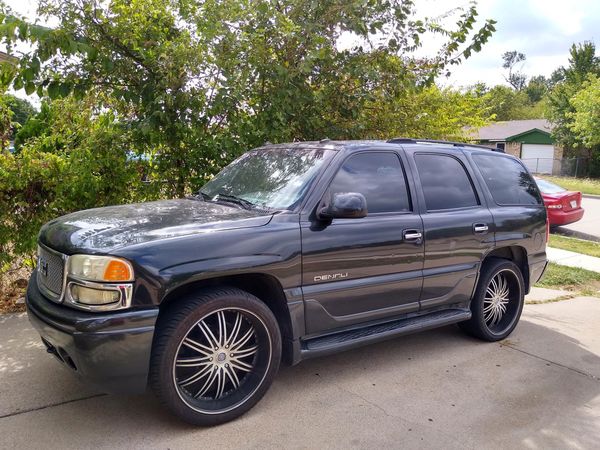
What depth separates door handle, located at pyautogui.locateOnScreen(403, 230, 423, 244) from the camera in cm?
420

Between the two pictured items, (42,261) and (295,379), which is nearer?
(42,261)

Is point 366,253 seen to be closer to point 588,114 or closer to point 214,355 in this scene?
point 214,355

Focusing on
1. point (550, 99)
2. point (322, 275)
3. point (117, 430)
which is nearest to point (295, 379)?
point (322, 275)

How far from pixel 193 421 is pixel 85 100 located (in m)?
4.43

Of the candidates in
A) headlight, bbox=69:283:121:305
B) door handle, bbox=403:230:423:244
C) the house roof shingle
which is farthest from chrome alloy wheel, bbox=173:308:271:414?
the house roof shingle

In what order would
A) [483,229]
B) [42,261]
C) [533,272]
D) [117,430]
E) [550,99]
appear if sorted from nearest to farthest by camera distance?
[117,430] < [42,261] < [483,229] < [533,272] < [550,99]

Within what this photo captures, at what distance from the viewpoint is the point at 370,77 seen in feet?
21.0

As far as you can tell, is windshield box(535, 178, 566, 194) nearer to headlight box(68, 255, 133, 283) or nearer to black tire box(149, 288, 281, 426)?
black tire box(149, 288, 281, 426)

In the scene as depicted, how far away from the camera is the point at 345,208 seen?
3.59 meters

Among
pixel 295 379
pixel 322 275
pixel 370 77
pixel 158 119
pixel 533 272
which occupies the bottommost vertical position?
pixel 295 379

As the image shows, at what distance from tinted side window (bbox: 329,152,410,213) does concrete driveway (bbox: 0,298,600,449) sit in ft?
4.56

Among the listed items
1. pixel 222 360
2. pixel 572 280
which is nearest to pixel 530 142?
pixel 572 280

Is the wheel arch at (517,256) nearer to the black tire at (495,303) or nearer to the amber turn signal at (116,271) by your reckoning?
the black tire at (495,303)

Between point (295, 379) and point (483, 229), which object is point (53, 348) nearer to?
point (295, 379)
